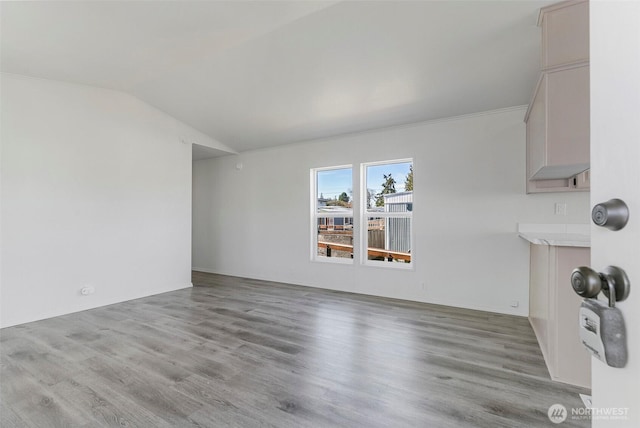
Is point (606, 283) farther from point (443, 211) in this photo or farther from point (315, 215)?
point (315, 215)

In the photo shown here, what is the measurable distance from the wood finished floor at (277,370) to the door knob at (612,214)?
1686mm

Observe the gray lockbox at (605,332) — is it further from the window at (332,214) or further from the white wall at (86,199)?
the white wall at (86,199)

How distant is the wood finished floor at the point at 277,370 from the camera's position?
6.04 ft

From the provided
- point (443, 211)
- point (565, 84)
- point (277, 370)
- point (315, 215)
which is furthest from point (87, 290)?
point (565, 84)

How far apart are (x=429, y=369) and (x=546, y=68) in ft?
8.20

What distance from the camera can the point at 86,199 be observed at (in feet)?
13.1

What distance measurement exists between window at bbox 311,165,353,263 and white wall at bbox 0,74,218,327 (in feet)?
7.35

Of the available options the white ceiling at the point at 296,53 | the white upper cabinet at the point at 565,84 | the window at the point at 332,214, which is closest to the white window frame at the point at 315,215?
the window at the point at 332,214

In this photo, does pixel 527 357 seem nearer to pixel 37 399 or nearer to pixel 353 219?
pixel 353 219

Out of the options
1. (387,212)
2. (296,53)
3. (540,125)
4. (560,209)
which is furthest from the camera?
(387,212)

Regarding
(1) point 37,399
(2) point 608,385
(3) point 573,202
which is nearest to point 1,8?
(1) point 37,399

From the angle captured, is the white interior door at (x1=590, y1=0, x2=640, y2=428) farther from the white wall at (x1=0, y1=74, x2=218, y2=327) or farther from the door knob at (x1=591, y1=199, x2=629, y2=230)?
the white wall at (x1=0, y1=74, x2=218, y2=327)

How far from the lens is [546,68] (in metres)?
2.29

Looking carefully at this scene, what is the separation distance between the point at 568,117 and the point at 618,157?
2.23m
